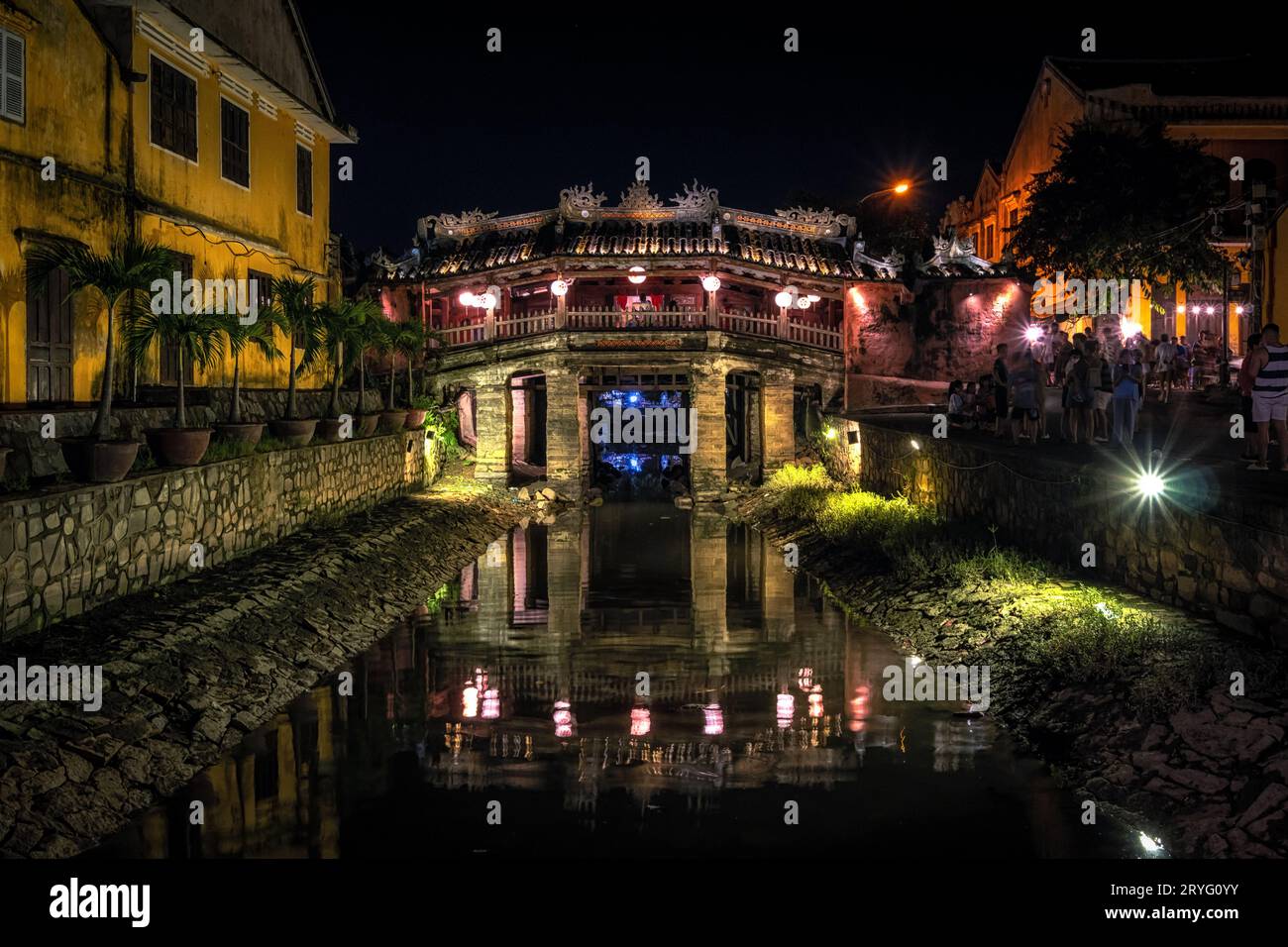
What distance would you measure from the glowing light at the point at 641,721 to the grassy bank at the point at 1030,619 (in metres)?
3.76

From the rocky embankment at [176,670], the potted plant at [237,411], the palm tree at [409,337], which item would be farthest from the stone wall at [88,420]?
the palm tree at [409,337]

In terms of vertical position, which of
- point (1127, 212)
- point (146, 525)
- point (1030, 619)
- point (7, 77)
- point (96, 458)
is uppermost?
point (1127, 212)

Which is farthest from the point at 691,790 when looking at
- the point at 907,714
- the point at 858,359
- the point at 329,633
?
the point at 858,359

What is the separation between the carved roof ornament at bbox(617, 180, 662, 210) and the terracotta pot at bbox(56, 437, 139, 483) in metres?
25.3

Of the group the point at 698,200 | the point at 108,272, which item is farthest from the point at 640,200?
the point at 108,272

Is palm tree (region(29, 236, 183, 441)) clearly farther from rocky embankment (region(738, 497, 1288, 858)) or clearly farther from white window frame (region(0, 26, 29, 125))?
rocky embankment (region(738, 497, 1288, 858))

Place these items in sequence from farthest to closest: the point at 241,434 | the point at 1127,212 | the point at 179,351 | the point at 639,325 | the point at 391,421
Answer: the point at 639,325
the point at 1127,212
the point at 391,421
the point at 241,434
the point at 179,351

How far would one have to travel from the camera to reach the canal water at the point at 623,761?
29.8 ft

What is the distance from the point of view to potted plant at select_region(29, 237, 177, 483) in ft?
43.0

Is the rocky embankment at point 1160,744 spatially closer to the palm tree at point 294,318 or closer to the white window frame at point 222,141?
the palm tree at point 294,318

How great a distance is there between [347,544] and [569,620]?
3.90 m

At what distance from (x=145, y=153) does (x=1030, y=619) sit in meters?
15.1

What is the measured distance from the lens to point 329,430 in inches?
905

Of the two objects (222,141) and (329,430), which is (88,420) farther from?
(222,141)
